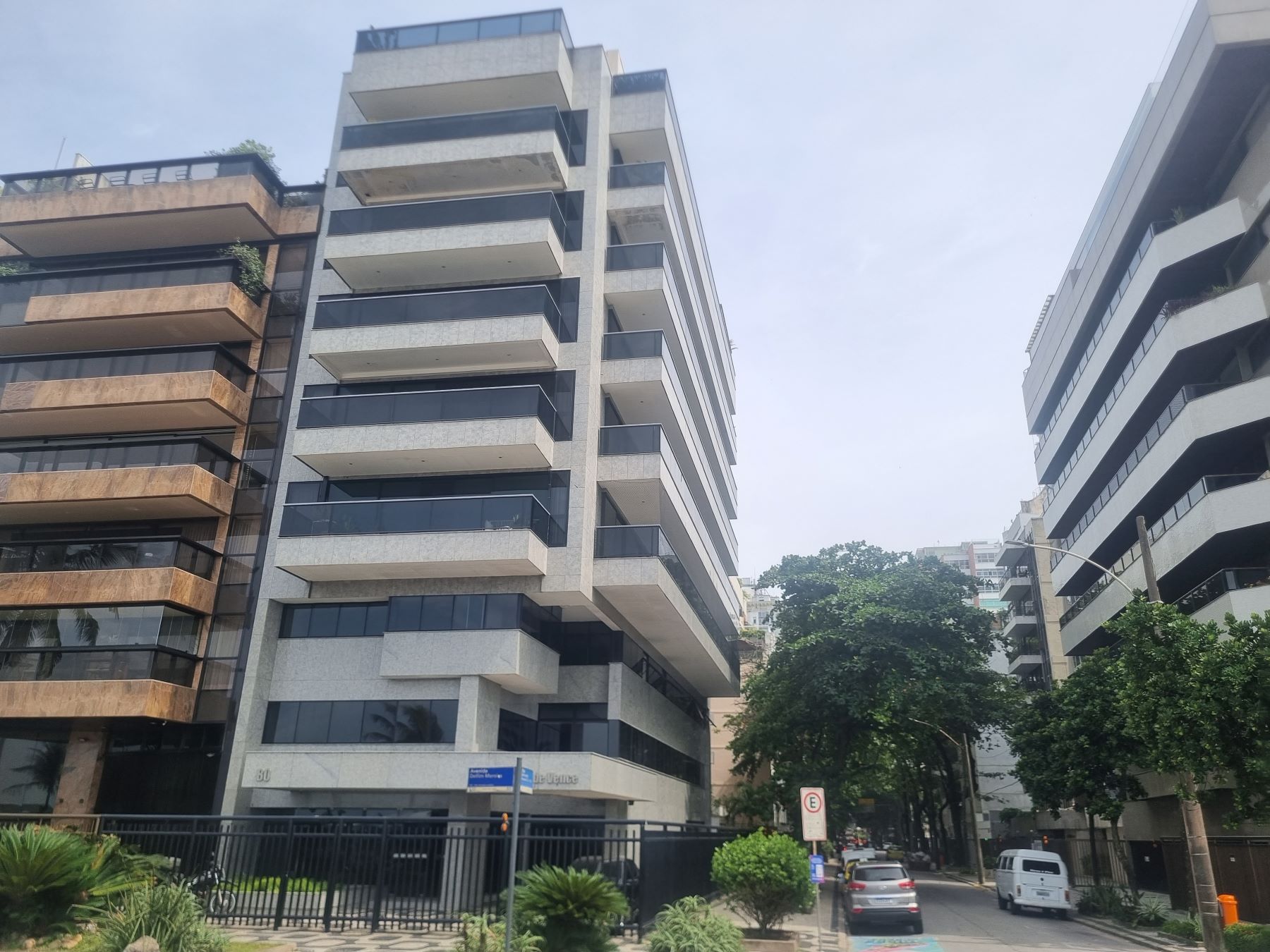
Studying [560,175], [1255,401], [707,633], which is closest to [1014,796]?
[707,633]

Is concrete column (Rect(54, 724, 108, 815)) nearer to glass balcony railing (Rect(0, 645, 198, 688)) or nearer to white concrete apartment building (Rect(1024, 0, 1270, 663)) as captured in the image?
glass balcony railing (Rect(0, 645, 198, 688))

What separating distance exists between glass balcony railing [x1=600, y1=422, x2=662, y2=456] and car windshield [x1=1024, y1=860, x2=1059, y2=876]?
58.2 ft

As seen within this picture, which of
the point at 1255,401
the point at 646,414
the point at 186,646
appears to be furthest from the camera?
the point at 646,414

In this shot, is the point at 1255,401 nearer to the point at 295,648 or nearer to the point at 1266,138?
the point at 1266,138

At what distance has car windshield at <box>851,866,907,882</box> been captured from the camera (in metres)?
24.1

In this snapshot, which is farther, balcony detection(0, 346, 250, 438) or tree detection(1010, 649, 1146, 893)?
balcony detection(0, 346, 250, 438)

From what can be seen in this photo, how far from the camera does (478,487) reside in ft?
98.9

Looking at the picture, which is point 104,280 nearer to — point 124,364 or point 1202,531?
point 124,364

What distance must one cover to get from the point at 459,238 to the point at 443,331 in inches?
132

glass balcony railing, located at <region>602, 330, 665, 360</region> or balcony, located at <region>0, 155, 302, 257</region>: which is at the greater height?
balcony, located at <region>0, 155, 302, 257</region>

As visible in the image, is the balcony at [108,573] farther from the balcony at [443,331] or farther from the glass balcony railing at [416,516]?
the balcony at [443,331]

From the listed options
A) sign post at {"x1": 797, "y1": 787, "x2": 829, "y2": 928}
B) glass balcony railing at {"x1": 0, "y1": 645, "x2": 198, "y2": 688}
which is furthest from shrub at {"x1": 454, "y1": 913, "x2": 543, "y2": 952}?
glass balcony railing at {"x1": 0, "y1": 645, "x2": 198, "y2": 688}

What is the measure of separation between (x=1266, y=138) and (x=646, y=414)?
21.2 meters

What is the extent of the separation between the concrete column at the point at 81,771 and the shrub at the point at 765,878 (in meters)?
21.1
